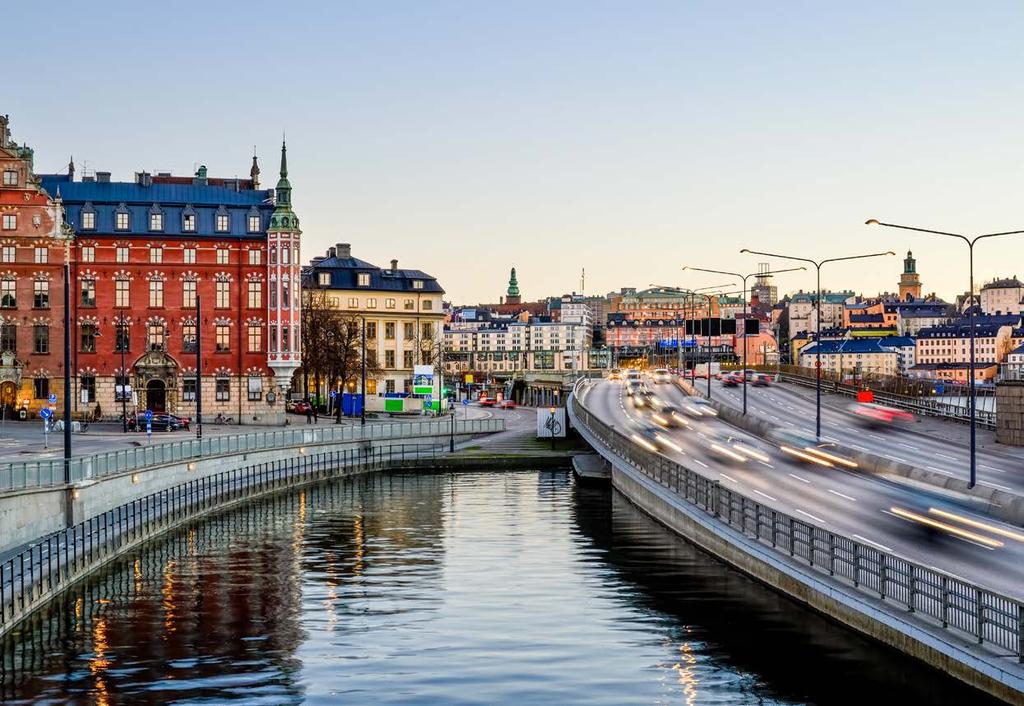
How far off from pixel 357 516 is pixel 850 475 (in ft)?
79.4

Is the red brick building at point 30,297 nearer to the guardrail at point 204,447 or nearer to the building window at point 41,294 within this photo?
the building window at point 41,294

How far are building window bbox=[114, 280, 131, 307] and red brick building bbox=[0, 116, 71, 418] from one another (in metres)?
4.40

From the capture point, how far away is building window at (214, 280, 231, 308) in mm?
109125

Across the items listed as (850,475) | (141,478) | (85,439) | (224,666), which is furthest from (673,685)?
(85,439)

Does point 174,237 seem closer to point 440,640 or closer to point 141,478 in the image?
point 141,478

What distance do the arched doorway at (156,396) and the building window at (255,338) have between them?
7.55 metres

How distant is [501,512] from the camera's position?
6762 centimetres

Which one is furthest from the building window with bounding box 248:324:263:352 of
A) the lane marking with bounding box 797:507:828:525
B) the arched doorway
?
the lane marking with bounding box 797:507:828:525

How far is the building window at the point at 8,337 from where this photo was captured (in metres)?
104

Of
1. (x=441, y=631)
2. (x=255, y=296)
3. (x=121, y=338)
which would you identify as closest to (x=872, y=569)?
(x=441, y=631)

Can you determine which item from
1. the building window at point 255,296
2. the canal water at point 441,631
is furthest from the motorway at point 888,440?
the building window at point 255,296

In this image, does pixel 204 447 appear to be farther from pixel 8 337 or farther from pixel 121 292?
pixel 121 292

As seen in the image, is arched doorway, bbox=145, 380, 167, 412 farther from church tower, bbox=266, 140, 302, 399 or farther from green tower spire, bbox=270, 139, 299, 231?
green tower spire, bbox=270, 139, 299, 231

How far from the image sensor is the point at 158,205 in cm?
10944
